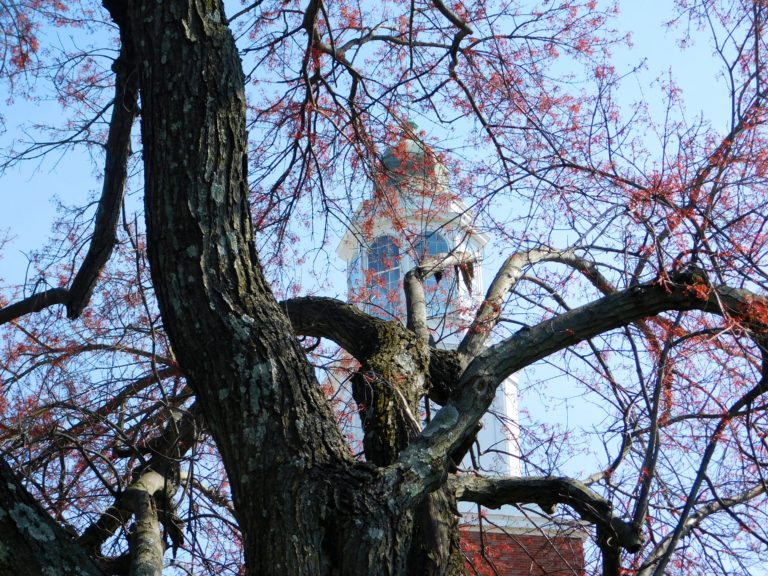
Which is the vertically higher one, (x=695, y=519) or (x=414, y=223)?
(x=414, y=223)

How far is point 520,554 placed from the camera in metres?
11.2

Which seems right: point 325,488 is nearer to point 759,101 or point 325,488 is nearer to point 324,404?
point 324,404

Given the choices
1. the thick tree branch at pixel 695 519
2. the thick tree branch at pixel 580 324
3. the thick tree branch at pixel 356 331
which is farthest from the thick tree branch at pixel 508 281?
the thick tree branch at pixel 695 519

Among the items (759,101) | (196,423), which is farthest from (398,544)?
(759,101)

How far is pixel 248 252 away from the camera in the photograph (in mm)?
3984

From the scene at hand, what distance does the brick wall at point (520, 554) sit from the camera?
654 cm

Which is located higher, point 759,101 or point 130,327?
point 759,101

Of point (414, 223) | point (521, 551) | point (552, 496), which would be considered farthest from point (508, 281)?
point (521, 551)

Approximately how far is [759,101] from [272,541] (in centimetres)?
420

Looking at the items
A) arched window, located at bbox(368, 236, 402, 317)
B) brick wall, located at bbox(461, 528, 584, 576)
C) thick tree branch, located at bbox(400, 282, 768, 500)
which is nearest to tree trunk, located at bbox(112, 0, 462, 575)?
thick tree branch, located at bbox(400, 282, 768, 500)

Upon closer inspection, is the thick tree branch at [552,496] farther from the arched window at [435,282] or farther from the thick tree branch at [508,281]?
the arched window at [435,282]

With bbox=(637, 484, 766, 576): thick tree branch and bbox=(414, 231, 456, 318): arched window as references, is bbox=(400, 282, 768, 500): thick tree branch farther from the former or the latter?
bbox=(414, 231, 456, 318): arched window

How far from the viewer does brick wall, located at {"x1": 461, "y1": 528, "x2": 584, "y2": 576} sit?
6535 millimetres

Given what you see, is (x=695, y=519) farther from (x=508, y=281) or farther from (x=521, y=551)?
(x=521, y=551)
